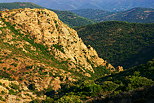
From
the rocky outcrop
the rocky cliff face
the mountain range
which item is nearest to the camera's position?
the mountain range

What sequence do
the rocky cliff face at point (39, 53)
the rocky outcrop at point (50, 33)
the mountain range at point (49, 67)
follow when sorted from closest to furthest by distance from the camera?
the mountain range at point (49, 67) < the rocky cliff face at point (39, 53) < the rocky outcrop at point (50, 33)

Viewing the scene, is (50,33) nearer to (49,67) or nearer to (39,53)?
(39,53)

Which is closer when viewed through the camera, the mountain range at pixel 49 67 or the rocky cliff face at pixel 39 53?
the mountain range at pixel 49 67

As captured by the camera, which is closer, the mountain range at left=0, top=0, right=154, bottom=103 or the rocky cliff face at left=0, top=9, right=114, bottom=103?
the mountain range at left=0, top=0, right=154, bottom=103

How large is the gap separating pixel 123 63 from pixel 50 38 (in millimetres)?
77015

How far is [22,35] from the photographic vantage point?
10625 centimetres

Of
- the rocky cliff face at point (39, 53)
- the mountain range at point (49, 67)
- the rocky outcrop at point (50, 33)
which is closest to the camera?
the mountain range at point (49, 67)

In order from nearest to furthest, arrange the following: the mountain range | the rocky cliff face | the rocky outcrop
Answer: the mountain range → the rocky cliff face → the rocky outcrop

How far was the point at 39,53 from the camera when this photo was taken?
9919 centimetres

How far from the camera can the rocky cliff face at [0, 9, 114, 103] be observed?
76.8 meters

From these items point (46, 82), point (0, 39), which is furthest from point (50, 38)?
point (46, 82)

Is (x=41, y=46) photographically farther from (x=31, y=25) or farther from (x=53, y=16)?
(x=53, y=16)

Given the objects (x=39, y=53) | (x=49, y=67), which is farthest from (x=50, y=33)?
(x=49, y=67)

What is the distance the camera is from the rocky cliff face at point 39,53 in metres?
76.8
